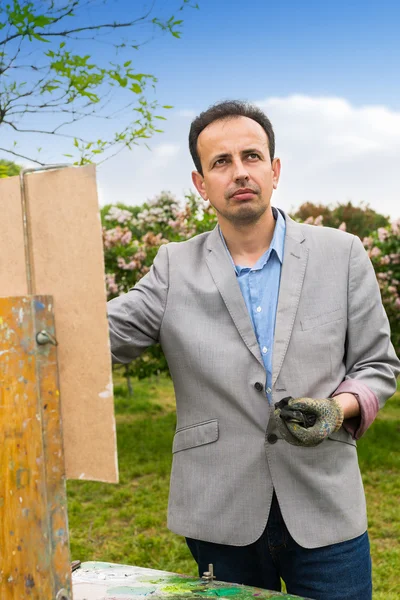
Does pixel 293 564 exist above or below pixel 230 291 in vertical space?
below

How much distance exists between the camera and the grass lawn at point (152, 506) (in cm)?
499

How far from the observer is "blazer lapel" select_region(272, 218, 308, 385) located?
202 centimetres

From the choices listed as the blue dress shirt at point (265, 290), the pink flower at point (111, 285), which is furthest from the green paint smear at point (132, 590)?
the pink flower at point (111, 285)

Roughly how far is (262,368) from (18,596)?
1.02 meters

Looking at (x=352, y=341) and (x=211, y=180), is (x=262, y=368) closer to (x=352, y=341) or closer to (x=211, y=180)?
(x=352, y=341)

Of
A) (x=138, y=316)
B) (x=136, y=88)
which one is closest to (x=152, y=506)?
(x=136, y=88)

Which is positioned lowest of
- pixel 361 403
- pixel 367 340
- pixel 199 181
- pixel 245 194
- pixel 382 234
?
pixel 361 403

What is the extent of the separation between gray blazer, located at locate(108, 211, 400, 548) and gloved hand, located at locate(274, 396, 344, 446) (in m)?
0.18

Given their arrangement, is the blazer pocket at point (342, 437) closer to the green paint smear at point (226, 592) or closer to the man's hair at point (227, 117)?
the green paint smear at point (226, 592)

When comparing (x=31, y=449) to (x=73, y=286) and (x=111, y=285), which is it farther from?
(x=111, y=285)

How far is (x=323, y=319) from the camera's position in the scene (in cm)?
206

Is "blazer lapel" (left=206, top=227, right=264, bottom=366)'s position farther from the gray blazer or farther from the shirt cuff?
the shirt cuff

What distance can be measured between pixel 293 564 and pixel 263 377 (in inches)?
23.3

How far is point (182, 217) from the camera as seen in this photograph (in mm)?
8250
